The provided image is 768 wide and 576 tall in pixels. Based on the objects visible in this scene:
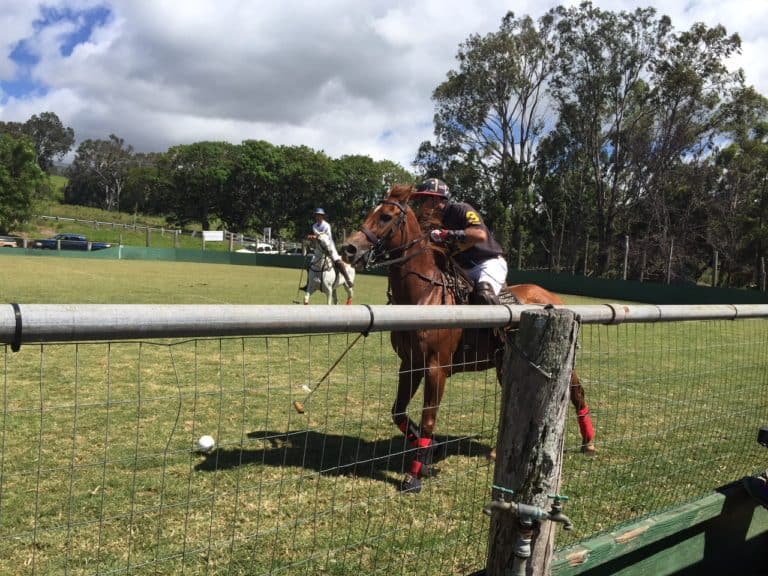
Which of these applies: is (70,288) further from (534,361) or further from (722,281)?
(722,281)

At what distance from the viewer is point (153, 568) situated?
3240mm

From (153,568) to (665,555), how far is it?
263cm

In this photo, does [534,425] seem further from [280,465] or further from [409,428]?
[280,465]

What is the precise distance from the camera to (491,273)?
18.1 feet

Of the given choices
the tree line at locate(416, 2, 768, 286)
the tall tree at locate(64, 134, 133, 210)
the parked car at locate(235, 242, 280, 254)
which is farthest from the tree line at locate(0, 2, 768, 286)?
the tall tree at locate(64, 134, 133, 210)

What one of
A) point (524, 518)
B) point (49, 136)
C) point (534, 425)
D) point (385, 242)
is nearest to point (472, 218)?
point (385, 242)

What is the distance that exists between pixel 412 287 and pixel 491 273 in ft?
2.75

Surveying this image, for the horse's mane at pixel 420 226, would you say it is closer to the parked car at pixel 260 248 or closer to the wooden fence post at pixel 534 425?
the wooden fence post at pixel 534 425

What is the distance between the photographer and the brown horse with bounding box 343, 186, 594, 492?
4727 mm

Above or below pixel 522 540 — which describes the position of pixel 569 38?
above

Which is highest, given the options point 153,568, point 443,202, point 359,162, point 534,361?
point 359,162

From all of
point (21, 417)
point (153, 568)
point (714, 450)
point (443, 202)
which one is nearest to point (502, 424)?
point (153, 568)

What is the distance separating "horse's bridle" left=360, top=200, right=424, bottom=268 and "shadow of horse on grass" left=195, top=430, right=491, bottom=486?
1.47 metres

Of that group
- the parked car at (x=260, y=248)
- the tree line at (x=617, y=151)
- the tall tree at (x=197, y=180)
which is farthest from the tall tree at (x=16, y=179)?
the tall tree at (x=197, y=180)
